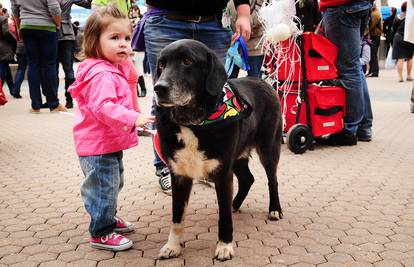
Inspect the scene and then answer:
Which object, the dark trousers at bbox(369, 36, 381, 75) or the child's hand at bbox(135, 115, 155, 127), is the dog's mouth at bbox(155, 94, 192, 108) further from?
the dark trousers at bbox(369, 36, 381, 75)

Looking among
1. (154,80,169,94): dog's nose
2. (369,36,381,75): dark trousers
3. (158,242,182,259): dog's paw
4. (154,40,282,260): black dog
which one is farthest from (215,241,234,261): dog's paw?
(369,36,381,75): dark trousers

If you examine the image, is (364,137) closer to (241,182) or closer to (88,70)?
(241,182)

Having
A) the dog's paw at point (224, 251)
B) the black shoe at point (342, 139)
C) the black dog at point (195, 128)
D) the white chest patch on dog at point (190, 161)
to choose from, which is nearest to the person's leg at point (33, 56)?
the black shoe at point (342, 139)

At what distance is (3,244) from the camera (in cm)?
302

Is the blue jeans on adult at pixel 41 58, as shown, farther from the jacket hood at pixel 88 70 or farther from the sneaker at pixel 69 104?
the jacket hood at pixel 88 70

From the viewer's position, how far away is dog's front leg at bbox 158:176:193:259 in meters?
2.84

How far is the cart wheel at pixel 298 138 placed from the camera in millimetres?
5520

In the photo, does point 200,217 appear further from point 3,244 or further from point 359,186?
point 359,186

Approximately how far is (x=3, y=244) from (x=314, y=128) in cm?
397

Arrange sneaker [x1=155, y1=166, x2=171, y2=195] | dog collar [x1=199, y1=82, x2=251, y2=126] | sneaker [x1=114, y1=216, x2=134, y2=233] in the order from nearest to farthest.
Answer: dog collar [x1=199, y1=82, x2=251, y2=126]
sneaker [x1=114, y1=216, x2=134, y2=233]
sneaker [x1=155, y1=166, x2=171, y2=195]

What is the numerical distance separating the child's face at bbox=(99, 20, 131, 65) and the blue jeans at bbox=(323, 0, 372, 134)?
3.66 metres

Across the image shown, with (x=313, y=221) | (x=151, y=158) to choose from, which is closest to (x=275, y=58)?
(x=151, y=158)

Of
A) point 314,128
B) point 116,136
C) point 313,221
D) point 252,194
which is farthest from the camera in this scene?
point 314,128

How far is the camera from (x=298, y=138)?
5609 mm
